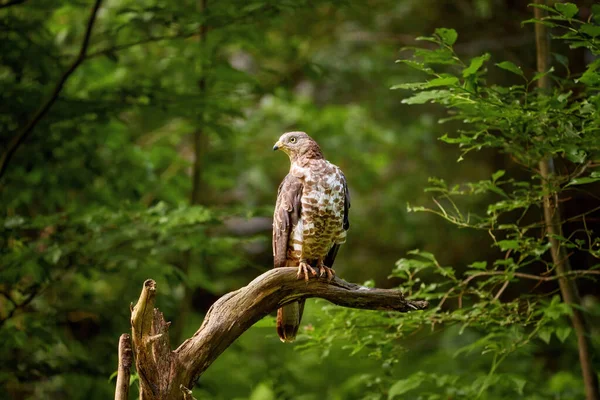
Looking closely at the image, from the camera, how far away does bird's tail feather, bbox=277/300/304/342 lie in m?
2.85

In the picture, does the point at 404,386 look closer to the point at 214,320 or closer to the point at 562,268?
the point at 562,268

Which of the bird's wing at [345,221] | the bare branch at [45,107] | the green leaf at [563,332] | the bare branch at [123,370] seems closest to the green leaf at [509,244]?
the green leaf at [563,332]

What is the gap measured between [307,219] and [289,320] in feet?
1.48

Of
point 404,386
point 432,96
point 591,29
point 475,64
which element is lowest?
point 404,386

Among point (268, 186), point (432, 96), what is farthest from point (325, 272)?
point (268, 186)

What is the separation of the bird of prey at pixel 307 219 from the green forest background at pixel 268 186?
143 mm

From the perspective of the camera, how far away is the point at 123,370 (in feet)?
7.42

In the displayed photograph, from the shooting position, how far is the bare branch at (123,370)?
2.26 m

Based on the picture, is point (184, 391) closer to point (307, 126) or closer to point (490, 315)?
point (490, 315)

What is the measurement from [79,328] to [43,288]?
2357 mm

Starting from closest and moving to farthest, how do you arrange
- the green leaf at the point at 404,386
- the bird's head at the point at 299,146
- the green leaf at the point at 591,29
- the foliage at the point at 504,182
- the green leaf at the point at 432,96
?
the green leaf at the point at 591,29 → the foliage at the point at 504,182 → the green leaf at the point at 432,96 → the green leaf at the point at 404,386 → the bird's head at the point at 299,146

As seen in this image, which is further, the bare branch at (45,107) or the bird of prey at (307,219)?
the bare branch at (45,107)

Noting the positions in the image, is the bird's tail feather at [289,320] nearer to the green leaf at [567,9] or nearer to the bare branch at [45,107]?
the green leaf at [567,9]

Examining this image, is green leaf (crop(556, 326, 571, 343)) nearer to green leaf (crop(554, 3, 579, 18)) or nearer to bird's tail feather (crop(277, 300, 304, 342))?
bird's tail feather (crop(277, 300, 304, 342))
